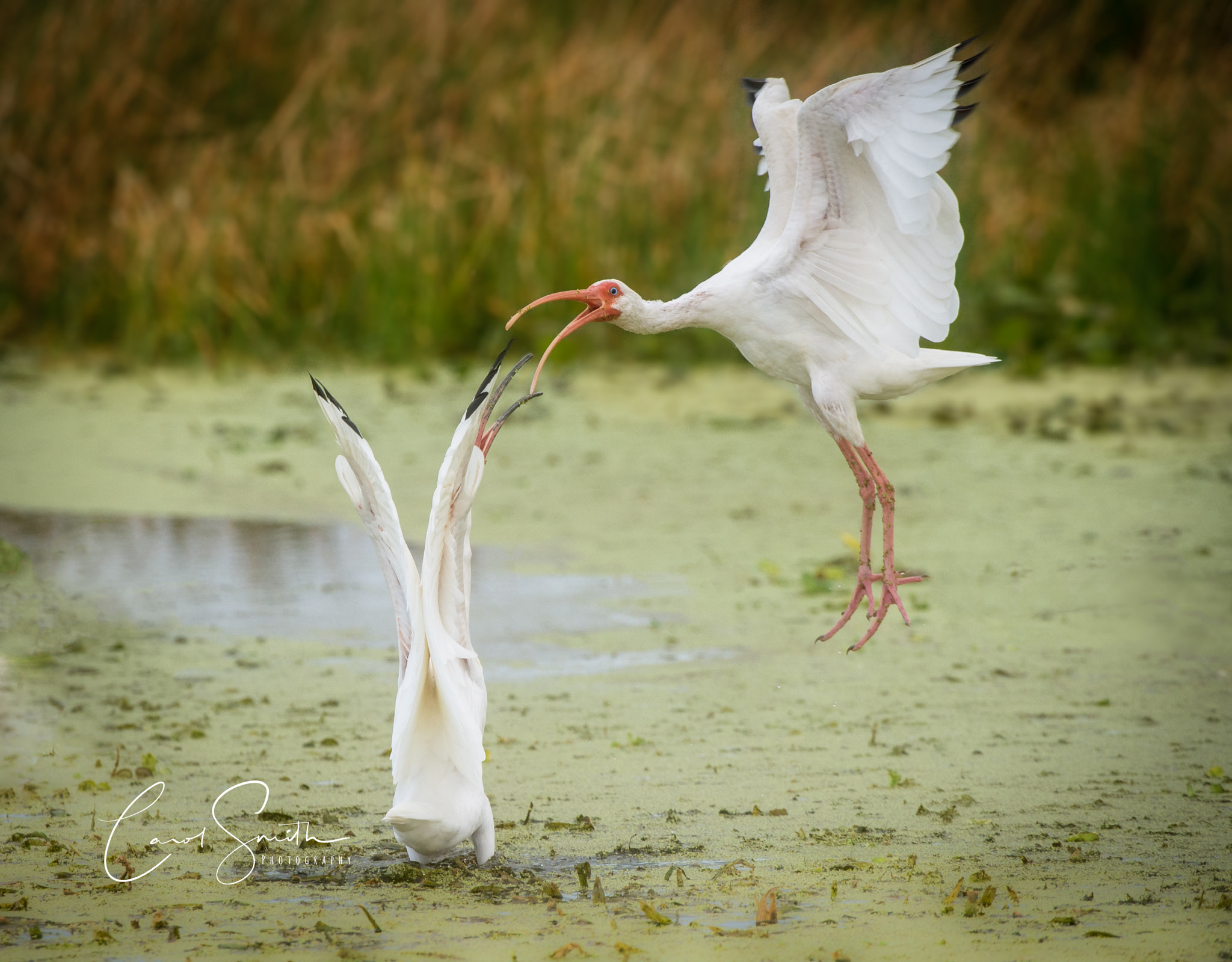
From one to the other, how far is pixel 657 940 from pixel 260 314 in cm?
819

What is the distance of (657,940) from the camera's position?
3.42m

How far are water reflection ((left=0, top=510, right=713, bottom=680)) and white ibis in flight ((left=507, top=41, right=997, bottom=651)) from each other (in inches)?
47.3

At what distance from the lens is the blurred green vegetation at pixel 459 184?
10977 mm

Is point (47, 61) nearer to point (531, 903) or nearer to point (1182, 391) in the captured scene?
point (1182, 391)

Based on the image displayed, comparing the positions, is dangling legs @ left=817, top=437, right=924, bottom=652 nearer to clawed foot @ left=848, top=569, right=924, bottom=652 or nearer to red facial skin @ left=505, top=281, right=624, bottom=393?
clawed foot @ left=848, top=569, right=924, bottom=652

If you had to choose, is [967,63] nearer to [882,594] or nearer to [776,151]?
[776,151]

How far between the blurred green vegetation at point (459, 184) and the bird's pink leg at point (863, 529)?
5828 millimetres

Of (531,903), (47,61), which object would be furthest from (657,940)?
(47,61)

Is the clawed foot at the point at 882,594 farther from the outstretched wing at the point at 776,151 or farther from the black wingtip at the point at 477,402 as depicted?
the black wingtip at the point at 477,402

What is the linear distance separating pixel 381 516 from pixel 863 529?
5.32 feet

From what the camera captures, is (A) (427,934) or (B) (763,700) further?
(B) (763,700)

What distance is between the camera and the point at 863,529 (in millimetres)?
4906
